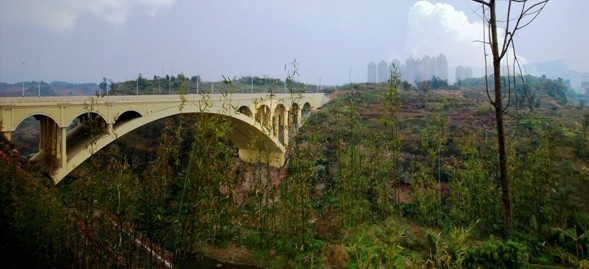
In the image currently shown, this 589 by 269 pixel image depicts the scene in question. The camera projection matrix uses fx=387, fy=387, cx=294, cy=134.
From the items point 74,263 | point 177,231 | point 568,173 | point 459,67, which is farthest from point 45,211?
point 459,67

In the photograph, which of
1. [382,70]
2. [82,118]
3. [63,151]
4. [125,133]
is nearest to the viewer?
[63,151]

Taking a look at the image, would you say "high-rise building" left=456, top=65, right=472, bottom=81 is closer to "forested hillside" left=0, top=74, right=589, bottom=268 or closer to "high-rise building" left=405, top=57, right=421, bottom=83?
"high-rise building" left=405, top=57, right=421, bottom=83

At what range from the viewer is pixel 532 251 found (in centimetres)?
384

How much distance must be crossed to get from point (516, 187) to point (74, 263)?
605cm

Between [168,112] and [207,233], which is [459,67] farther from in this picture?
[207,233]

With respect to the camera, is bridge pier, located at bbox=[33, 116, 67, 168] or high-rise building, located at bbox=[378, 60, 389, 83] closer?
bridge pier, located at bbox=[33, 116, 67, 168]

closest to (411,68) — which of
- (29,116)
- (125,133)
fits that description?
(125,133)

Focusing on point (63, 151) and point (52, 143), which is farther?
point (52, 143)

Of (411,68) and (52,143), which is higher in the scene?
(411,68)

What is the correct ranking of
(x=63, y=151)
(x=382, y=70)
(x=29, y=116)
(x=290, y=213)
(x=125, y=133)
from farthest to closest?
(x=382, y=70) → (x=125, y=133) → (x=63, y=151) → (x=29, y=116) → (x=290, y=213)

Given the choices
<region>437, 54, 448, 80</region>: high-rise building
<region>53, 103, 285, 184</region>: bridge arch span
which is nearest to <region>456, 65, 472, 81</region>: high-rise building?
<region>437, 54, 448, 80</region>: high-rise building

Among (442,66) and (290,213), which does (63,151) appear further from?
(442,66)

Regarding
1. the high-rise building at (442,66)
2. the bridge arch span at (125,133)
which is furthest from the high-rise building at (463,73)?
the bridge arch span at (125,133)

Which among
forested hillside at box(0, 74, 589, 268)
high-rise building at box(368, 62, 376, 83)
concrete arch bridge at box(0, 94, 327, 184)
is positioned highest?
high-rise building at box(368, 62, 376, 83)
